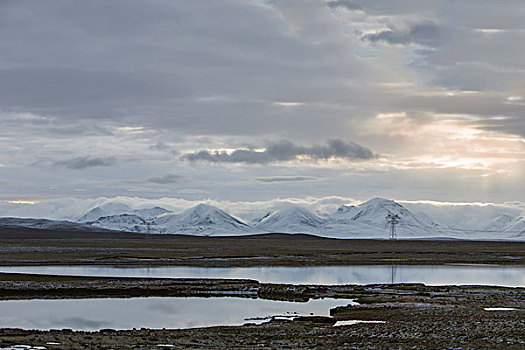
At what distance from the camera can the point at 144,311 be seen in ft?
129

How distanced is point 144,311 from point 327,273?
3477cm

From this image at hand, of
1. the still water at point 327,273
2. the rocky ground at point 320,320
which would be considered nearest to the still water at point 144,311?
the rocky ground at point 320,320

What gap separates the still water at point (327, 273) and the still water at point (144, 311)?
1672 centimetres

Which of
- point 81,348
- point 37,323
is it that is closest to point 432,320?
point 81,348

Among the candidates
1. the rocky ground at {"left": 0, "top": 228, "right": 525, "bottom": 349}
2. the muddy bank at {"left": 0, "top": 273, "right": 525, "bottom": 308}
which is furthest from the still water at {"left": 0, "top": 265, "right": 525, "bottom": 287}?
the rocky ground at {"left": 0, "top": 228, "right": 525, "bottom": 349}

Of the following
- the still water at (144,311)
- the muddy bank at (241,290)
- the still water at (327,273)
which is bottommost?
the still water at (144,311)

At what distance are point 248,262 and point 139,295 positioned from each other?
43062 mm

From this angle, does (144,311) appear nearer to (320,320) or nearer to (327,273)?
(320,320)

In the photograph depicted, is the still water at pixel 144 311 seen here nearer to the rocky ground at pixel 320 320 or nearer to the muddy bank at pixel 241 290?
the rocky ground at pixel 320 320

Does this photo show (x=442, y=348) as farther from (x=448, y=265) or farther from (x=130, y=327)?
(x=448, y=265)

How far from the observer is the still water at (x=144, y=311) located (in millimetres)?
34375

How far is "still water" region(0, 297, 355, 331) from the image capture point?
1353 inches

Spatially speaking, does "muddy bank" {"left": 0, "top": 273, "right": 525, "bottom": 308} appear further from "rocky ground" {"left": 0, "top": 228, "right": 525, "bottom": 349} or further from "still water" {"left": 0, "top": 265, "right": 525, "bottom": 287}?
"still water" {"left": 0, "top": 265, "right": 525, "bottom": 287}

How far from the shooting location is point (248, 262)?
295ft
